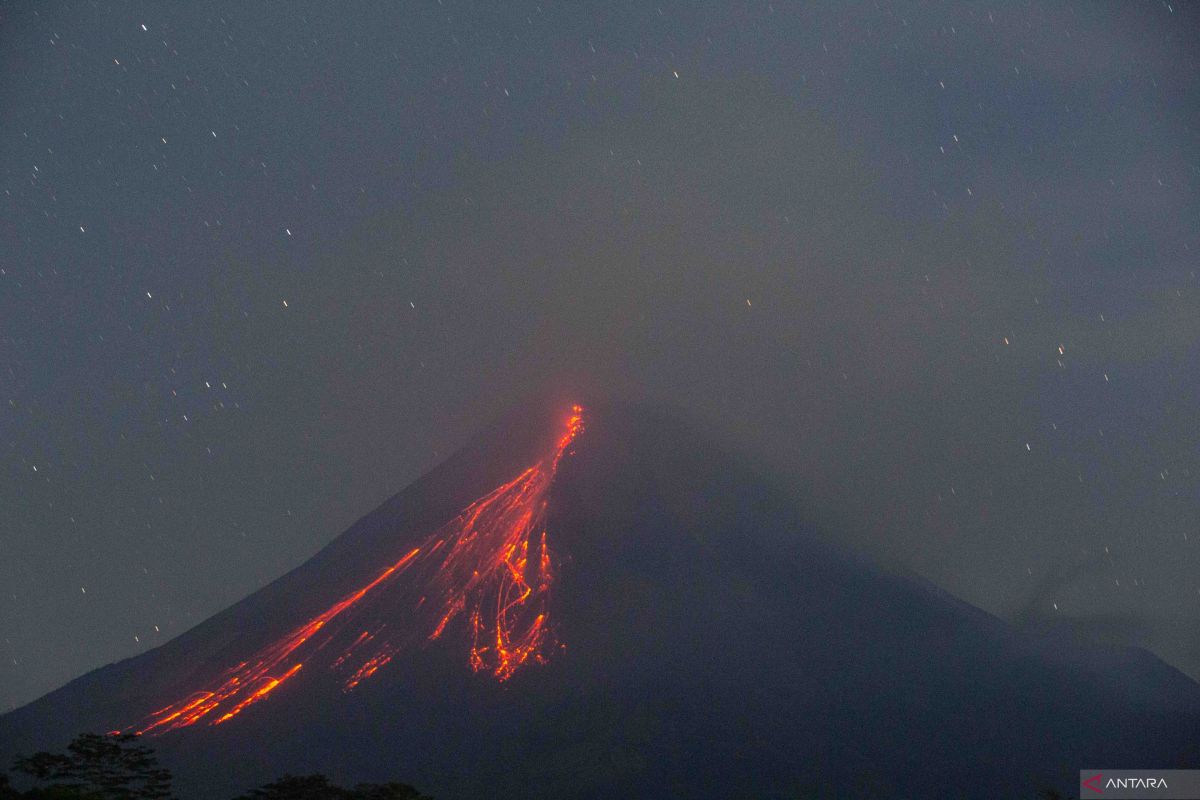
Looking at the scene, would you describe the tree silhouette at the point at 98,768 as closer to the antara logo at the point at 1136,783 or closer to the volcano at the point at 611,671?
the volcano at the point at 611,671

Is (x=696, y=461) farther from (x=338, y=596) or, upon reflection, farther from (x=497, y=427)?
(x=338, y=596)

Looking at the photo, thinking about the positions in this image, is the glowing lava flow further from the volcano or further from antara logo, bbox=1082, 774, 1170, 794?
antara logo, bbox=1082, 774, 1170, 794

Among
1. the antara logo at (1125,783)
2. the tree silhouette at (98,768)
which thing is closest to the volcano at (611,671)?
the antara logo at (1125,783)

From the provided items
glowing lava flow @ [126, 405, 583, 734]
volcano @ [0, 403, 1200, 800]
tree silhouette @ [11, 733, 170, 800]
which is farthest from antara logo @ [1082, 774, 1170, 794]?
tree silhouette @ [11, 733, 170, 800]

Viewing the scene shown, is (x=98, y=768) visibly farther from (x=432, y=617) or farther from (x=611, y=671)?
(x=432, y=617)

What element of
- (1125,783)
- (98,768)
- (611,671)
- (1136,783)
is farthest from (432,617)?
(98,768)

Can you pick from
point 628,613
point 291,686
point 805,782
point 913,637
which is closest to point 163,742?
point 291,686
